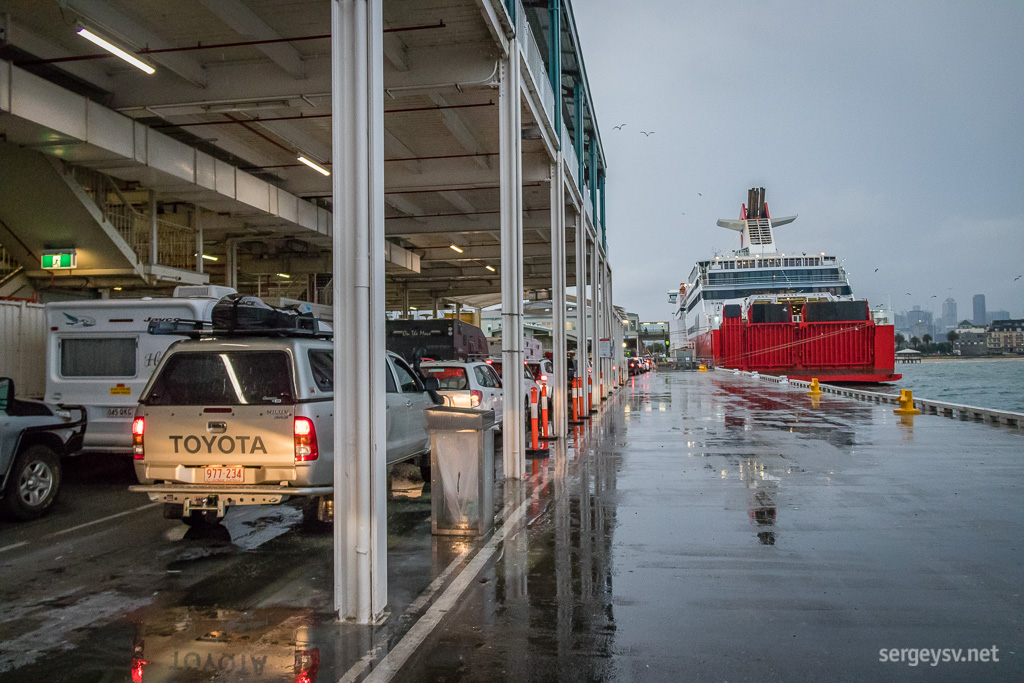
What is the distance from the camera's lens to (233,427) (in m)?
6.73

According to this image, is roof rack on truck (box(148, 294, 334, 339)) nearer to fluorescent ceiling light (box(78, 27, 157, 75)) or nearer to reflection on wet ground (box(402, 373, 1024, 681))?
reflection on wet ground (box(402, 373, 1024, 681))

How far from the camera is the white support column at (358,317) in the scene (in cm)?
508

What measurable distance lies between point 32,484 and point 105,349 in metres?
2.95

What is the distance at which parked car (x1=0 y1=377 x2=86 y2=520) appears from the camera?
305 inches

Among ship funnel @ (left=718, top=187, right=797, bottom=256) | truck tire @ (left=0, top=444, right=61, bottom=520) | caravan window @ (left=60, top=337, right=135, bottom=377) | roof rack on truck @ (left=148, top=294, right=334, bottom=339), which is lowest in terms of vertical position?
truck tire @ (left=0, top=444, right=61, bottom=520)

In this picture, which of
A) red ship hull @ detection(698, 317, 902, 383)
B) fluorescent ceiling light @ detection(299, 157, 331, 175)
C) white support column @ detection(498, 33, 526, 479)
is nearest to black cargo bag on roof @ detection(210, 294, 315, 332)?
white support column @ detection(498, 33, 526, 479)

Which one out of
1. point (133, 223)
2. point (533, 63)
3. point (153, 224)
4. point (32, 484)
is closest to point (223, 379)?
point (32, 484)

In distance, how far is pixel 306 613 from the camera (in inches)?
205

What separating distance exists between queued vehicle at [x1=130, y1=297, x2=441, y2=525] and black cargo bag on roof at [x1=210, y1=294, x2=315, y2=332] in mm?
21

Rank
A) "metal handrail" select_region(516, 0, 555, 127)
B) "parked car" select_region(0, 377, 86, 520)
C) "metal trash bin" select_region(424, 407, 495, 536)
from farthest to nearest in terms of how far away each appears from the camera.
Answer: "metal handrail" select_region(516, 0, 555, 127), "parked car" select_region(0, 377, 86, 520), "metal trash bin" select_region(424, 407, 495, 536)

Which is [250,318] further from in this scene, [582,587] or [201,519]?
[582,587]

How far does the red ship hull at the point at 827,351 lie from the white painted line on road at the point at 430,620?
151 ft

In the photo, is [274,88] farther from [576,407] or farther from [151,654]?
[576,407]

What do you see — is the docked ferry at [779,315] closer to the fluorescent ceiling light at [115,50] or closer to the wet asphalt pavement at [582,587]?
the wet asphalt pavement at [582,587]
